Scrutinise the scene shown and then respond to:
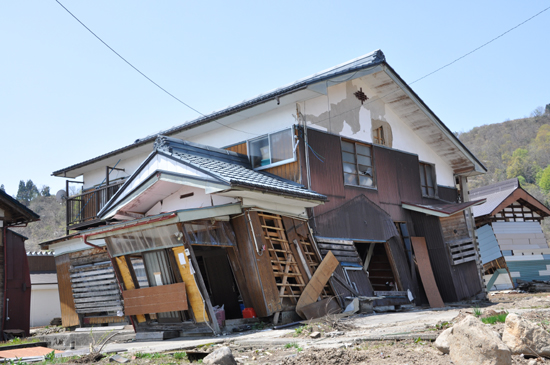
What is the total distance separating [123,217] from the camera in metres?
13.2

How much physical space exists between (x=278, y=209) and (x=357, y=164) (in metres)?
4.24

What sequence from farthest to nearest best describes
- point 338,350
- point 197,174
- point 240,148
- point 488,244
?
1. point 488,244
2. point 240,148
3. point 197,174
4. point 338,350

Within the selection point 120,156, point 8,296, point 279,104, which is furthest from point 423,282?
point 8,296

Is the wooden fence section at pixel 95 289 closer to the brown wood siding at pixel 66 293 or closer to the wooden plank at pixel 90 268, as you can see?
the wooden plank at pixel 90 268

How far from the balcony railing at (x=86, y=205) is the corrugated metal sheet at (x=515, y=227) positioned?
18.3m

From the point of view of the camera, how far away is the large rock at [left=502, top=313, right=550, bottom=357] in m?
5.45

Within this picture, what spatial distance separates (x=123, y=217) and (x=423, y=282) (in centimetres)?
959

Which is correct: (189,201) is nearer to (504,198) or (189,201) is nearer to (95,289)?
(95,289)

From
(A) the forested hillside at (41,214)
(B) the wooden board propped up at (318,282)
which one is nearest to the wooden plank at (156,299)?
(B) the wooden board propped up at (318,282)

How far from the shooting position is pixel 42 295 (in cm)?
2403

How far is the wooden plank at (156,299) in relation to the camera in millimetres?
11202

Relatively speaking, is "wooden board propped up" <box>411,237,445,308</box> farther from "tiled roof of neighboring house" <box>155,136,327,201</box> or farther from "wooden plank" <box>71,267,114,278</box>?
"wooden plank" <box>71,267,114,278</box>

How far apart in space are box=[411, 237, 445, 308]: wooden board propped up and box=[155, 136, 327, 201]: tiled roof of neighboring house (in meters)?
5.39

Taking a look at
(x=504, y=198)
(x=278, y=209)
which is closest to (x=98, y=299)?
(x=278, y=209)
